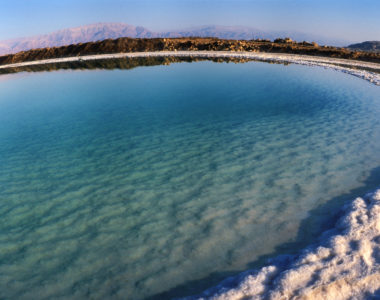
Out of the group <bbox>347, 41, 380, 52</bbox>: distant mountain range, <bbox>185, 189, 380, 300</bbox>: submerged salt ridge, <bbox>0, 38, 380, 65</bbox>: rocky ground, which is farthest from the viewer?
<bbox>347, 41, 380, 52</bbox>: distant mountain range

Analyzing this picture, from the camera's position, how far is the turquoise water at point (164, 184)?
5.65m

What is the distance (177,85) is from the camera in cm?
2434

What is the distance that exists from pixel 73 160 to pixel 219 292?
840 cm

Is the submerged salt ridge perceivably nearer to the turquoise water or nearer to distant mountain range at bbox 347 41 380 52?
the turquoise water

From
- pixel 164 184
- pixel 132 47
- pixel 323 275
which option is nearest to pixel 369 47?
pixel 132 47

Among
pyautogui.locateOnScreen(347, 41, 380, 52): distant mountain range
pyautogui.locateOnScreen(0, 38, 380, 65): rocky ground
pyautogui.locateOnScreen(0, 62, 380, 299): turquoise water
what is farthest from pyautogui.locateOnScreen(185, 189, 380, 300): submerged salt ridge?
pyautogui.locateOnScreen(347, 41, 380, 52): distant mountain range

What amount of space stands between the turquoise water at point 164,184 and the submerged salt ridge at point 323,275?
65cm

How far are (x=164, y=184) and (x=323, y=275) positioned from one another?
5258 millimetres

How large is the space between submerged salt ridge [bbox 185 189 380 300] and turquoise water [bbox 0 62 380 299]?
25.5 inches

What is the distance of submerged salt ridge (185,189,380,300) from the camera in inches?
176

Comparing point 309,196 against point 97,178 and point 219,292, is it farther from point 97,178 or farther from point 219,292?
point 97,178

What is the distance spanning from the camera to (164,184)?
8.59 meters

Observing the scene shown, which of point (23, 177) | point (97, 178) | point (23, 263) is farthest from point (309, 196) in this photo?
point (23, 177)

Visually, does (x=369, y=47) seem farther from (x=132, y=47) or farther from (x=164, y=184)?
(x=164, y=184)
